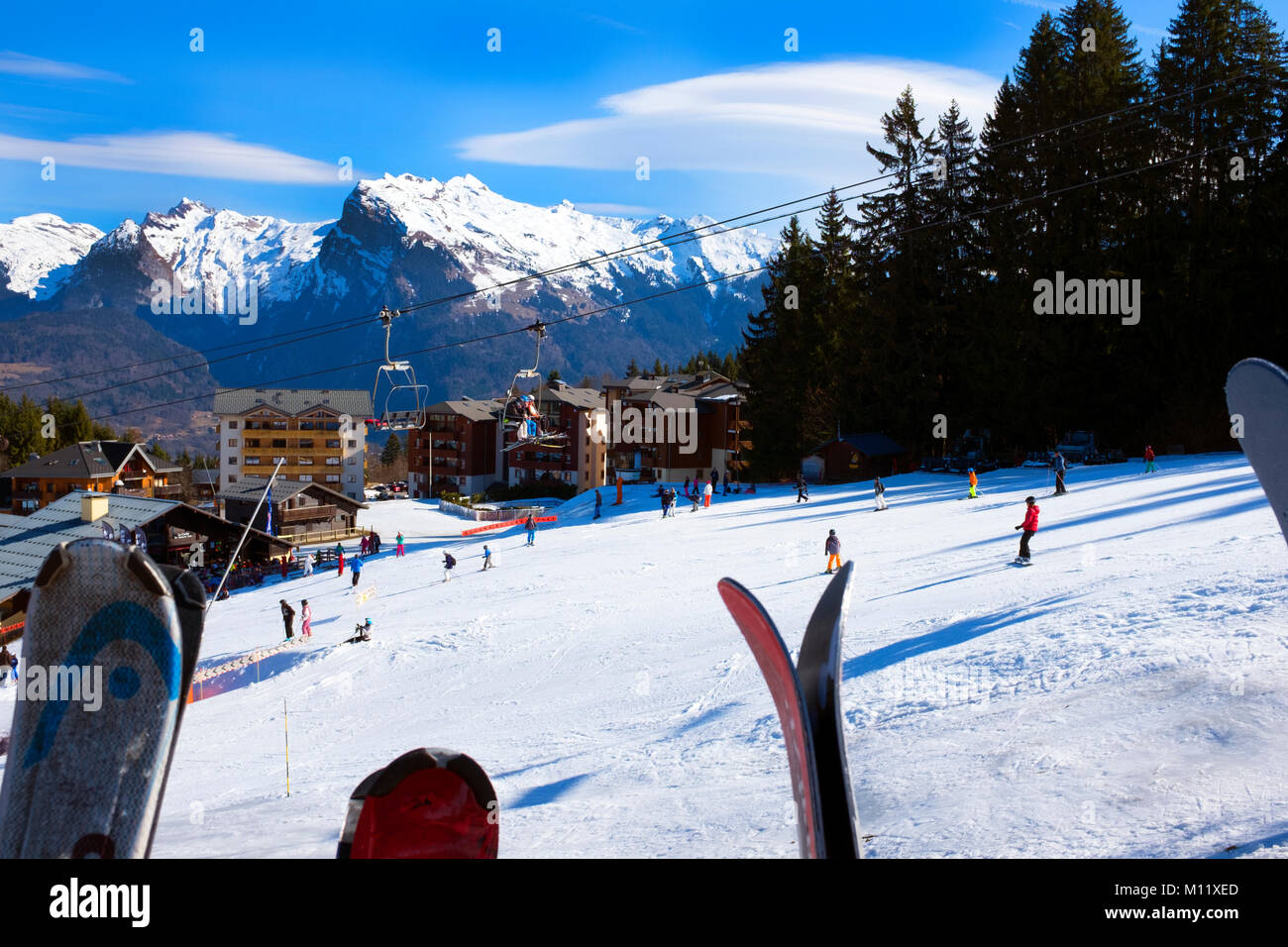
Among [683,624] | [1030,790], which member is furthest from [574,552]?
[1030,790]

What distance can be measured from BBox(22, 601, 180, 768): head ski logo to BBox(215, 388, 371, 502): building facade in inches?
3073

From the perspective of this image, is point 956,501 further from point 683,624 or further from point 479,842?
point 479,842

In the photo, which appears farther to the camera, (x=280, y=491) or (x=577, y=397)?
(x=577, y=397)

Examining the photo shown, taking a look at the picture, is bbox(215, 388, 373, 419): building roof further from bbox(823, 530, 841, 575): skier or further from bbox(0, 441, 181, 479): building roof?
bbox(823, 530, 841, 575): skier

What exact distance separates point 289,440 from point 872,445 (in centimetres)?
5829

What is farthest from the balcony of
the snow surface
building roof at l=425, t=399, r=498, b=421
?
building roof at l=425, t=399, r=498, b=421

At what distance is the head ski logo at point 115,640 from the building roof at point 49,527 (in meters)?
16.7

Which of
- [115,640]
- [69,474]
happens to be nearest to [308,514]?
[69,474]

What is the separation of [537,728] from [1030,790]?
599 cm

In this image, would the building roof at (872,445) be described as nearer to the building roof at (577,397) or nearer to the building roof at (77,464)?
the building roof at (577,397)

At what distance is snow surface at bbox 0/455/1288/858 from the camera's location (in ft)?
21.3

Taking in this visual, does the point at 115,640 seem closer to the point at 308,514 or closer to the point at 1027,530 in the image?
the point at 1027,530

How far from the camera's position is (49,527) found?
23516 millimetres
